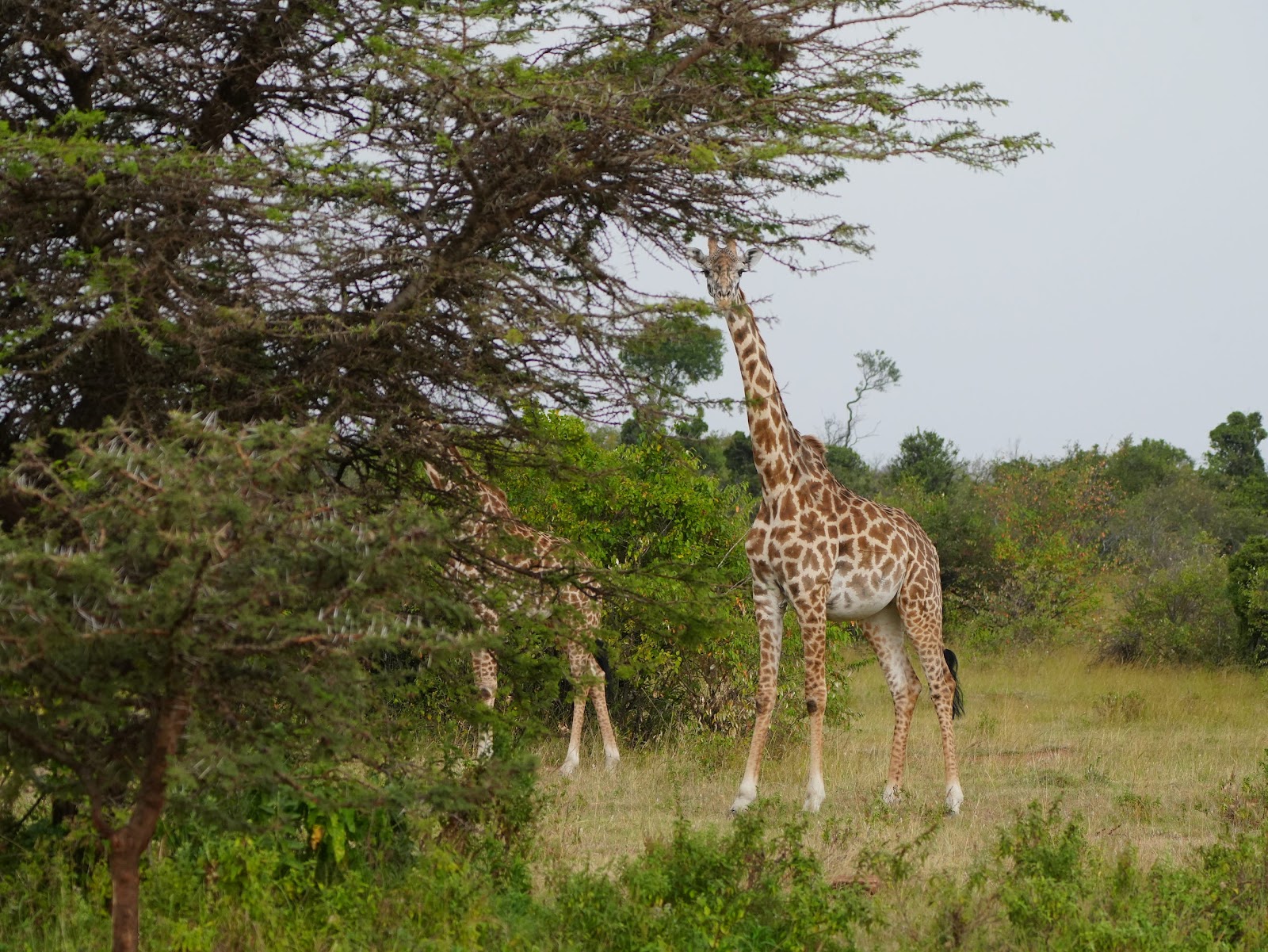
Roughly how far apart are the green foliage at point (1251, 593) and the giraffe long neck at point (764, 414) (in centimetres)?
860

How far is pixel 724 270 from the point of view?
8258 mm

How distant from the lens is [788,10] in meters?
6.27

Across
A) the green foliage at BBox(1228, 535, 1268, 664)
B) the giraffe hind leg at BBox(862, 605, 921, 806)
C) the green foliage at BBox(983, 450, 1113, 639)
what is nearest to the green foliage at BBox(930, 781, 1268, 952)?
the giraffe hind leg at BBox(862, 605, 921, 806)

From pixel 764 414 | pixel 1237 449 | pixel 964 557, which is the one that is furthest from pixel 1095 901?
pixel 1237 449

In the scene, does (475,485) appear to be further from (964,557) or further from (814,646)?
(964,557)

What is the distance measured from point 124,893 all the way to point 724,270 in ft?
16.5

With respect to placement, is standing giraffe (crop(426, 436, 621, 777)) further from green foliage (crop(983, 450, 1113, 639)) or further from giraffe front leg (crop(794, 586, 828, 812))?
green foliage (crop(983, 450, 1113, 639))

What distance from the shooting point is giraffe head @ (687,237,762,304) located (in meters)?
8.06

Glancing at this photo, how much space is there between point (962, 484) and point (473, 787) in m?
28.1

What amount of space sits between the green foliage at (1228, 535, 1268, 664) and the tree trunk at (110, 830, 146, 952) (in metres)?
13.6

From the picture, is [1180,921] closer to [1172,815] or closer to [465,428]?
[1172,815]

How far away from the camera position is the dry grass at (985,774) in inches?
297

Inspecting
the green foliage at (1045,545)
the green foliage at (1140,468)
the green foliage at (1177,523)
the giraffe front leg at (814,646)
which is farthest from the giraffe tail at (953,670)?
the green foliage at (1140,468)

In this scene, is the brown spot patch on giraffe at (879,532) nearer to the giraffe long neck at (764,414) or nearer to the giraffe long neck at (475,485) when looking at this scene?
the giraffe long neck at (764,414)
